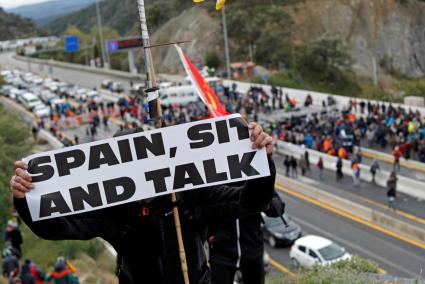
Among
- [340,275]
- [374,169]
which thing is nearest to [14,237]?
[340,275]

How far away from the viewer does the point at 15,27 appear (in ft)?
520

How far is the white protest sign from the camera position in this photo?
4.03 metres

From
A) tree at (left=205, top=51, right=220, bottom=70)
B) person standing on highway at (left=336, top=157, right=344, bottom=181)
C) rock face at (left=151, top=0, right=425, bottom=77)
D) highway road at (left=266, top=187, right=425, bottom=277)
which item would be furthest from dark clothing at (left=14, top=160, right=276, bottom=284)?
rock face at (left=151, top=0, right=425, bottom=77)

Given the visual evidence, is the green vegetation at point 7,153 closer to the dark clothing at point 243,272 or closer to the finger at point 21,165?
the dark clothing at point 243,272

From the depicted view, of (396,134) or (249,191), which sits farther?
(396,134)

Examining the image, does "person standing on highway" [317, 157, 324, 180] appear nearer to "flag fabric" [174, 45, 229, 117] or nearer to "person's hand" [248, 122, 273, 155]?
"flag fabric" [174, 45, 229, 117]

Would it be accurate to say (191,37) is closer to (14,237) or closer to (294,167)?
(294,167)

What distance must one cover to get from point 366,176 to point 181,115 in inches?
451

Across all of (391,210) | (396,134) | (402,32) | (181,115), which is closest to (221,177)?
(391,210)

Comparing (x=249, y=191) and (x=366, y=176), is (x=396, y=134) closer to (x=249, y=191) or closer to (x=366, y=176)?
(x=366, y=176)

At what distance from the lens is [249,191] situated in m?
3.98

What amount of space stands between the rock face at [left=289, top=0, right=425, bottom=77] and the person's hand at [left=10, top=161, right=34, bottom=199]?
71.0 metres

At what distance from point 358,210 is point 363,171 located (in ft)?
12.8

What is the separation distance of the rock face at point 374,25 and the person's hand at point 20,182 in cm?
7096
